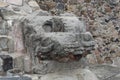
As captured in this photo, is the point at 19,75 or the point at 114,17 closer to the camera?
the point at 19,75

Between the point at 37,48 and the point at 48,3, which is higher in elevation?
the point at 48,3

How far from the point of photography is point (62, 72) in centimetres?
172

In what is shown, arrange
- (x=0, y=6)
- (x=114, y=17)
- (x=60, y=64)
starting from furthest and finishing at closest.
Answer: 1. (x=114, y=17)
2. (x=0, y=6)
3. (x=60, y=64)

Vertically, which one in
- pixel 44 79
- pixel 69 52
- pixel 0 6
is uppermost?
pixel 0 6

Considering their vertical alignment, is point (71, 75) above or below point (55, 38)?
below

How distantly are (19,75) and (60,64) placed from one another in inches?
8.9

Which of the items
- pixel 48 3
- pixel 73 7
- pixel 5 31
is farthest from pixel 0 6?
pixel 73 7

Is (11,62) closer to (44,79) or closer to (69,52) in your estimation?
(44,79)

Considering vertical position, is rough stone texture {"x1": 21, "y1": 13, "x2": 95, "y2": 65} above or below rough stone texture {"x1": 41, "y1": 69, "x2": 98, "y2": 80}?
above

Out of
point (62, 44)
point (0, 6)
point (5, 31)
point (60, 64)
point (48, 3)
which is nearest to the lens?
point (62, 44)

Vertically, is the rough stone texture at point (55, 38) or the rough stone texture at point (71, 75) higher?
the rough stone texture at point (55, 38)

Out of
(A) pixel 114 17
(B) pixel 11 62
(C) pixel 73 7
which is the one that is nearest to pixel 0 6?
(B) pixel 11 62

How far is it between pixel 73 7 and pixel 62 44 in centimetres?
226

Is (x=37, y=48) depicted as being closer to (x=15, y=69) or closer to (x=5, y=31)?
(x=15, y=69)
